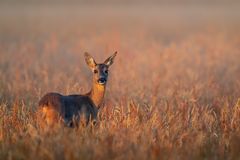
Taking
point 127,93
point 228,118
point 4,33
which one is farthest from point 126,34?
point 228,118

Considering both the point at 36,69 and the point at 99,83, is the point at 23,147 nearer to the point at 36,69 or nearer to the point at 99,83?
the point at 99,83

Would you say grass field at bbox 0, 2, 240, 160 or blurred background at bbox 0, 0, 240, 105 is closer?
grass field at bbox 0, 2, 240, 160

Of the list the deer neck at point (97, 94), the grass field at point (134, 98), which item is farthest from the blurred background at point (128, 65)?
the deer neck at point (97, 94)

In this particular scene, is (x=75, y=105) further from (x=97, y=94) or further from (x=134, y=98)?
(x=134, y=98)

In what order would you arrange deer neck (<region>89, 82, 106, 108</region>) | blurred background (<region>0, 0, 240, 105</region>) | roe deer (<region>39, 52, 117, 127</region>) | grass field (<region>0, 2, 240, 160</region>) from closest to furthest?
grass field (<region>0, 2, 240, 160</region>), roe deer (<region>39, 52, 117, 127</region>), deer neck (<region>89, 82, 106, 108</region>), blurred background (<region>0, 0, 240, 105</region>)

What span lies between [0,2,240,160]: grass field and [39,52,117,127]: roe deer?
10.4 inches

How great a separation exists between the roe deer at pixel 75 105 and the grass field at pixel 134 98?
26cm

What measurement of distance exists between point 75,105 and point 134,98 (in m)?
2.95

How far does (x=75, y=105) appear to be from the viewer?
9742 mm

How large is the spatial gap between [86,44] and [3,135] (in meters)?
13.7

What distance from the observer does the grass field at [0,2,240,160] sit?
26.8 feet

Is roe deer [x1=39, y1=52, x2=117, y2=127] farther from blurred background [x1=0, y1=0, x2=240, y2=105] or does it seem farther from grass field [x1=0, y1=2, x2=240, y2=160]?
blurred background [x1=0, y1=0, x2=240, y2=105]

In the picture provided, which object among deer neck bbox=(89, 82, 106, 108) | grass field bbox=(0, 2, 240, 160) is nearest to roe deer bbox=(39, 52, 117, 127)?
deer neck bbox=(89, 82, 106, 108)

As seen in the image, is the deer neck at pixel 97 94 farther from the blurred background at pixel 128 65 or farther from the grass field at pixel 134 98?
the blurred background at pixel 128 65
